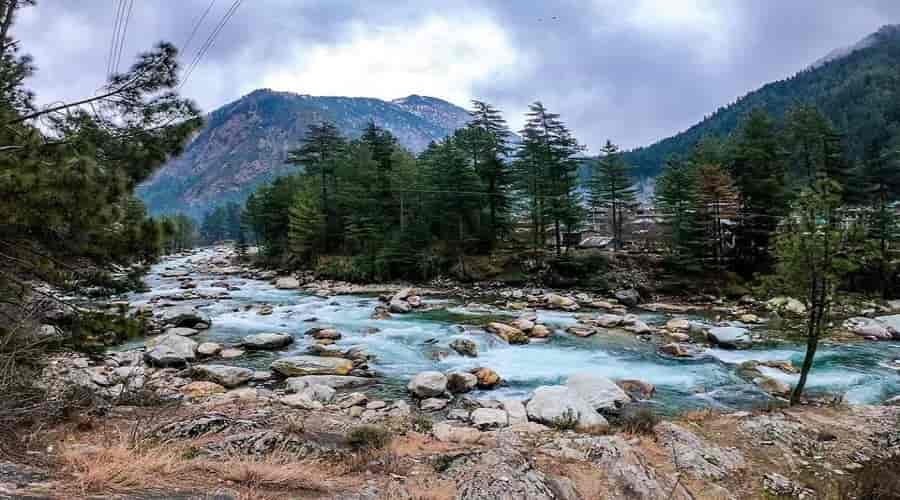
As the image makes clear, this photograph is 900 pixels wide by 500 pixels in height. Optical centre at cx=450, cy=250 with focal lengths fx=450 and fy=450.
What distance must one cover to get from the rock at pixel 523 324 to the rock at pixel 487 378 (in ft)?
19.8

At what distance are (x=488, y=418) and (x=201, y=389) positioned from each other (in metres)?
7.13

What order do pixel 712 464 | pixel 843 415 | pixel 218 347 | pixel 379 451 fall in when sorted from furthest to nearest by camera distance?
pixel 218 347 → pixel 843 415 → pixel 712 464 → pixel 379 451

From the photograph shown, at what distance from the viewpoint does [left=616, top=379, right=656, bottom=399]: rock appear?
11.6m

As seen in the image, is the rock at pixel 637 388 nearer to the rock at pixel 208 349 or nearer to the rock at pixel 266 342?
the rock at pixel 266 342

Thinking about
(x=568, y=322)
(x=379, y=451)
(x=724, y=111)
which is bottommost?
(x=568, y=322)

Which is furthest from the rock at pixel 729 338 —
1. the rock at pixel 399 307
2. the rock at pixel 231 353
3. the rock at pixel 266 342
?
the rock at pixel 231 353

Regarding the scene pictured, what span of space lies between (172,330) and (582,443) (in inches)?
655

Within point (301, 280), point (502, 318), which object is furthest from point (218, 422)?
point (301, 280)

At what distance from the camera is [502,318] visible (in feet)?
70.1

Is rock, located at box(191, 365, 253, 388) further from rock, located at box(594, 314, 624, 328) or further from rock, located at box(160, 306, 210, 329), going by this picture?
rock, located at box(594, 314, 624, 328)

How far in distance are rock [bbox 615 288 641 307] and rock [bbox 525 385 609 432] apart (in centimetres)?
1756

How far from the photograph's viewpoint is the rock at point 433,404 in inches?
412

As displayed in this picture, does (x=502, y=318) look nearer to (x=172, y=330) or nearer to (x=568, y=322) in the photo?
(x=568, y=322)

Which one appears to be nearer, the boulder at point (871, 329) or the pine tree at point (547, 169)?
the boulder at point (871, 329)
